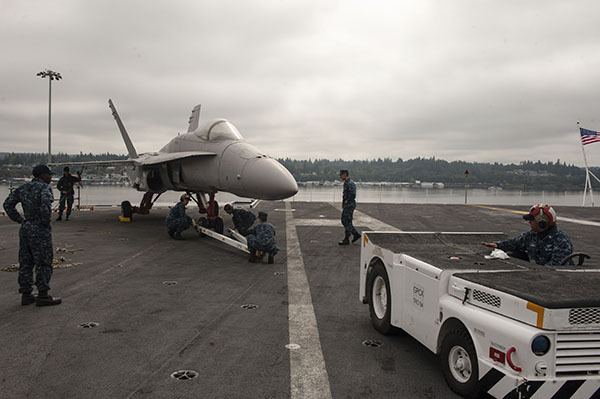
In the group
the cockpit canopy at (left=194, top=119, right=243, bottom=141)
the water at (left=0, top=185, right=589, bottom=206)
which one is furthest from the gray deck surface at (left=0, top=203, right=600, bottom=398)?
the water at (left=0, top=185, right=589, bottom=206)

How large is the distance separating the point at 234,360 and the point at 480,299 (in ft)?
8.55

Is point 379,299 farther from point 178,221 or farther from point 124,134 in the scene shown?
point 124,134

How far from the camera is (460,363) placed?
3.76 m

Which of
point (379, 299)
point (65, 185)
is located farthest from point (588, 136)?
point (65, 185)

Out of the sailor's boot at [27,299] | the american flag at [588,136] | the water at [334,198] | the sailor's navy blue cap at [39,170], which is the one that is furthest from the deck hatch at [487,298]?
the american flag at [588,136]

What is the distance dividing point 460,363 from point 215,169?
31.7 ft

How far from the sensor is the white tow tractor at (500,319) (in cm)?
295

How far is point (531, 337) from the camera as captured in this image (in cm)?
291

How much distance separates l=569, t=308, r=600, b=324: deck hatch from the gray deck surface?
1417 millimetres

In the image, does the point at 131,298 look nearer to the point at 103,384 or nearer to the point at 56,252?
the point at 103,384

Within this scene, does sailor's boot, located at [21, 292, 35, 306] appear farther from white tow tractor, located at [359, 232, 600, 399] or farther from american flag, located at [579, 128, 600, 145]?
american flag, located at [579, 128, 600, 145]

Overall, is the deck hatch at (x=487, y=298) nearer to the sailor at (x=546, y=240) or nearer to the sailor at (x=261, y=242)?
the sailor at (x=546, y=240)

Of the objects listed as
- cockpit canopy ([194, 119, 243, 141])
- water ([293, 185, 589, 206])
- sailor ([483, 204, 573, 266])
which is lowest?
water ([293, 185, 589, 206])

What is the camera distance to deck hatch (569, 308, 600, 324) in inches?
117
